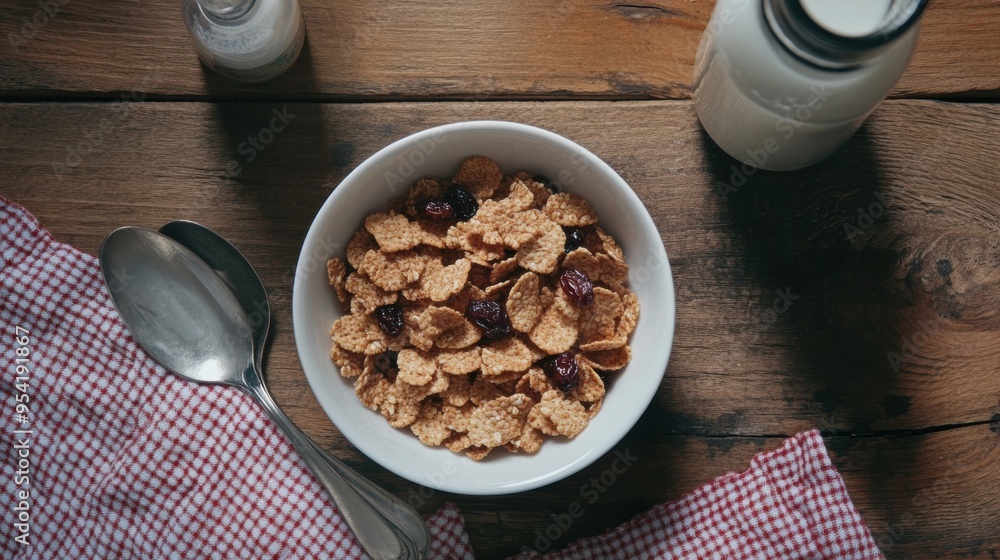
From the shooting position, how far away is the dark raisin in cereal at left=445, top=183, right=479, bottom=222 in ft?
3.15

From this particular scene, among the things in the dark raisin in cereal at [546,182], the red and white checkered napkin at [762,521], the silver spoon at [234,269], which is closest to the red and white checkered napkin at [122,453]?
the silver spoon at [234,269]

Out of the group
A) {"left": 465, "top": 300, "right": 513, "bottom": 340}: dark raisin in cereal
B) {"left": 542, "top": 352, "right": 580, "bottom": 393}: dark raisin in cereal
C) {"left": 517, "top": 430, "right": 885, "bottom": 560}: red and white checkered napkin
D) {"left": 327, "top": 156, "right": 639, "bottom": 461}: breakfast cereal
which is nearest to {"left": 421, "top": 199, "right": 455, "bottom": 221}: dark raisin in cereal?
{"left": 327, "top": 156, "right": 639, "bottom": 461}: breakfast cereal

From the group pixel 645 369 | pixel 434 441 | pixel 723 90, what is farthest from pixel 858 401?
pixel 434 441

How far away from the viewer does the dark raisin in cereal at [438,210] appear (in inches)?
37.3

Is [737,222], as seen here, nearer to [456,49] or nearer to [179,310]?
[456,49]

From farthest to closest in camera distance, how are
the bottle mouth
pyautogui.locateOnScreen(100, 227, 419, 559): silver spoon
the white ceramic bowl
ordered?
pyautogui.locateOnScreen(100, 227, 419, 559): silver spoon, the white ceramic bowl, the bottle mouth

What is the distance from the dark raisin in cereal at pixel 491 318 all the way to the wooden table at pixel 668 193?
0.27m

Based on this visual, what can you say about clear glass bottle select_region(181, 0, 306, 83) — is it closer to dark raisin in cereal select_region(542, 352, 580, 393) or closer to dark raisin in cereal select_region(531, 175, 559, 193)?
dark raisin in cereal select_region(531, 175, 559, 193)

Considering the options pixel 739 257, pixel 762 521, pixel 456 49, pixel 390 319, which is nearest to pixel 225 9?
pixel 456 49

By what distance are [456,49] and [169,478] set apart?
0.73 meters

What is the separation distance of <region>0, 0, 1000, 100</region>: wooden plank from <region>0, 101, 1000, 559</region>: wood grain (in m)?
0.03

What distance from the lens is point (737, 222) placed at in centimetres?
107

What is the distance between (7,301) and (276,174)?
0.41 meters

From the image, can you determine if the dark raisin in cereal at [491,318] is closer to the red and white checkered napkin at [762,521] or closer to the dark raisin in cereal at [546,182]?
the dark raisin in cereal at [546,182]
